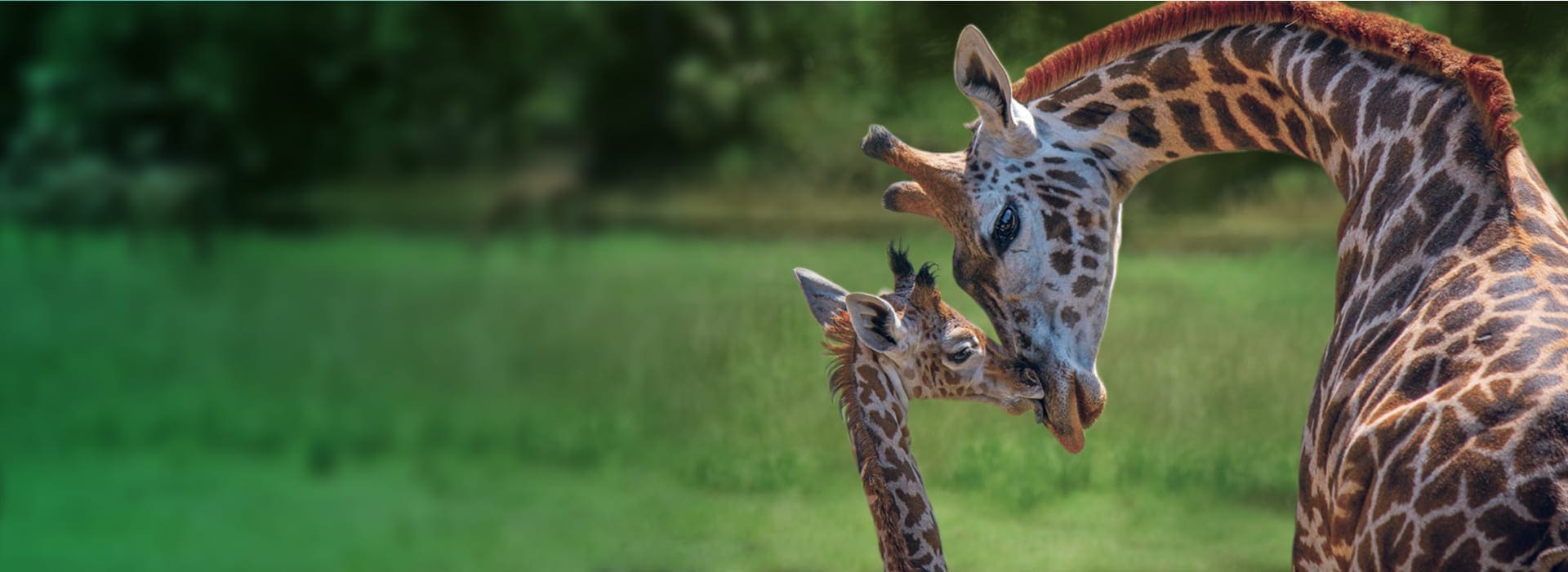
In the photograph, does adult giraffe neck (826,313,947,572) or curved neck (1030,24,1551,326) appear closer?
curved neck (1030,24,1551,326)

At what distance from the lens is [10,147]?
23.8 ft

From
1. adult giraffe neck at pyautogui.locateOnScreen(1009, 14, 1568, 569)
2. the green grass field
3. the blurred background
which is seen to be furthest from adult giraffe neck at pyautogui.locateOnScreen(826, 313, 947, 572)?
the blurred background

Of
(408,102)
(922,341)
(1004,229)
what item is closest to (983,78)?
(1004,229)

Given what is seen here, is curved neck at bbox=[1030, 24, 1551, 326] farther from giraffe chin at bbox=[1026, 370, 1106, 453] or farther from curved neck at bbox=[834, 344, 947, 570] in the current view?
curved neck at bbox=[834, 344, 947, 570]

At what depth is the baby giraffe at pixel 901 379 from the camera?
222 cm

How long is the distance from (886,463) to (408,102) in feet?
16.4

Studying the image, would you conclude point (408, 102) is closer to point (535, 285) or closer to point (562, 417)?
point (535, 285)

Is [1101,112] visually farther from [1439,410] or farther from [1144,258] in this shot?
[1144,258]

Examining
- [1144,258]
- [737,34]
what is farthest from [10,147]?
[1144,258]

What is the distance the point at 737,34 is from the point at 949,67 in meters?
1.53

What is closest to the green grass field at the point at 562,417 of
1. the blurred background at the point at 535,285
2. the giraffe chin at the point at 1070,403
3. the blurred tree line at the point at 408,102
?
the blurred background at the point at 535,285

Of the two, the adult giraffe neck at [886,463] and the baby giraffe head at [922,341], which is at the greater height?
the baby giraffe head at [922,341]

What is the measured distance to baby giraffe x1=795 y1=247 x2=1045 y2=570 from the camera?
87.4 inches

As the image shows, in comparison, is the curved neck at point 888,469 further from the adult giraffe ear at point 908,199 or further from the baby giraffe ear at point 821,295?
the adult giraffe ear at point 908,199
